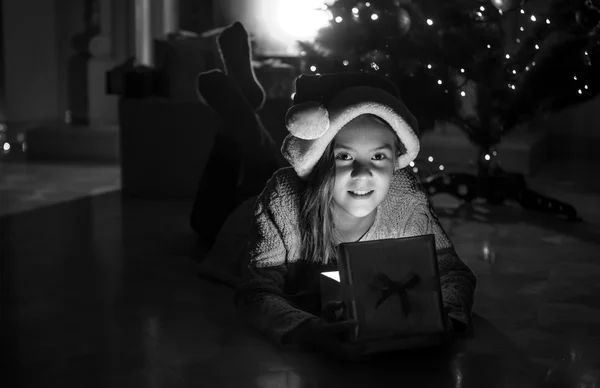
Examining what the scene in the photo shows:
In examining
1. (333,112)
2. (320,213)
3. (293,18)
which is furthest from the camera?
(293,18)

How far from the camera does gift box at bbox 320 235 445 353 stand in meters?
1.65

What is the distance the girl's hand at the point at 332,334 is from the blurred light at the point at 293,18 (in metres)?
3.79

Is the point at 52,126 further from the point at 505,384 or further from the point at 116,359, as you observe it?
the point at 505,384

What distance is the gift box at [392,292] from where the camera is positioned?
1651 mm

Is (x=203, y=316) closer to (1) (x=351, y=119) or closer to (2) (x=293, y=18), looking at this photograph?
(1) (x=351, y=119)

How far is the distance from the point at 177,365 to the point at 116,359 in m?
0.14

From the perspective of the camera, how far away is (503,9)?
3119 mm

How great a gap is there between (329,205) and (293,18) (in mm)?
3876

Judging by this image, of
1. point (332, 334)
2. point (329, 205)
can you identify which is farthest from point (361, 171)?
point (332, 334)

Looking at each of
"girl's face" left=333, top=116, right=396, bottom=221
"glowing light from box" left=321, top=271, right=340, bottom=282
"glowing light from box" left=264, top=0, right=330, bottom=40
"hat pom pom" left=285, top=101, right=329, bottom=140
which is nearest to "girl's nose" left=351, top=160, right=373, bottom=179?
"girl's face" left=333, top=116, right=396, bottom=221

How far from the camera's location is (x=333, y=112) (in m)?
1.79

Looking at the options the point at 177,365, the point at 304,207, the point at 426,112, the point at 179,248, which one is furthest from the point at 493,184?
the point at 177,365

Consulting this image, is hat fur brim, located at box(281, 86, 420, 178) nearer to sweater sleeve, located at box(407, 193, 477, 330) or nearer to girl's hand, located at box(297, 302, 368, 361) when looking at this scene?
sweater sleeve, located at box(407, 193, 477, 330)

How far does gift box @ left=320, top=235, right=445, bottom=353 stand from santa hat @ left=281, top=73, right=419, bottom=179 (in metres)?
0.27
